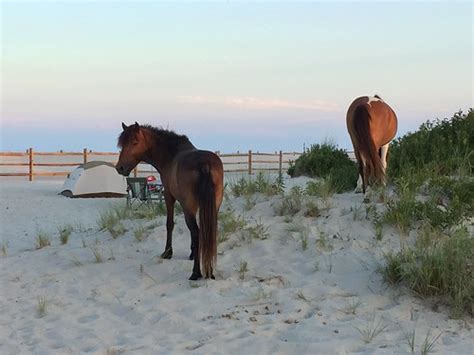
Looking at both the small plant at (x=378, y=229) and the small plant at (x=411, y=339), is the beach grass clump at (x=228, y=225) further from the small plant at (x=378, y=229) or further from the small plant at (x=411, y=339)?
the small plant at (x=411, y=339)

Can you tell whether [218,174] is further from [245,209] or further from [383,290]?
[245,209]

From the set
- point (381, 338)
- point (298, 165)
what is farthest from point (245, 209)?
point (298, 165)

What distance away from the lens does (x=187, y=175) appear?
554 cm

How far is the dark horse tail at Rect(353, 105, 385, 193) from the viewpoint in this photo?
6.89m

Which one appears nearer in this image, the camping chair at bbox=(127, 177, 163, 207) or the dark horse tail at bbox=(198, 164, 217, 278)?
the dark horse tail at bbox=(198, 164, 217, 278)

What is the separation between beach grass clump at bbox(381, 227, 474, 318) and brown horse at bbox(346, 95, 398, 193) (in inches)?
75.0

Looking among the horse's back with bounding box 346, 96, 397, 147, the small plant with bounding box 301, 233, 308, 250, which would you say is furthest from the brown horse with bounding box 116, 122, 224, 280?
the horse's back with bounding box 346, 96, 397, 147

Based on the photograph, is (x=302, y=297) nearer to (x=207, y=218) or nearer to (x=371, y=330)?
(x=371, y=330)

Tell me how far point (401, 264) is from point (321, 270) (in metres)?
0.87

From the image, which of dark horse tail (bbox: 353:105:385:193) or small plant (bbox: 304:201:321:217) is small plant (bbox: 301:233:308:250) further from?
dark horse tail (bbox: 353:105:385:193)

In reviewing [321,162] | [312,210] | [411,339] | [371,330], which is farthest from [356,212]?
[321,162]

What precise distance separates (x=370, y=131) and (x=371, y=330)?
3330mm

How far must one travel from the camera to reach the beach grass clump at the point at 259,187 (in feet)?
27.2

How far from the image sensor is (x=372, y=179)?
23.8ft
